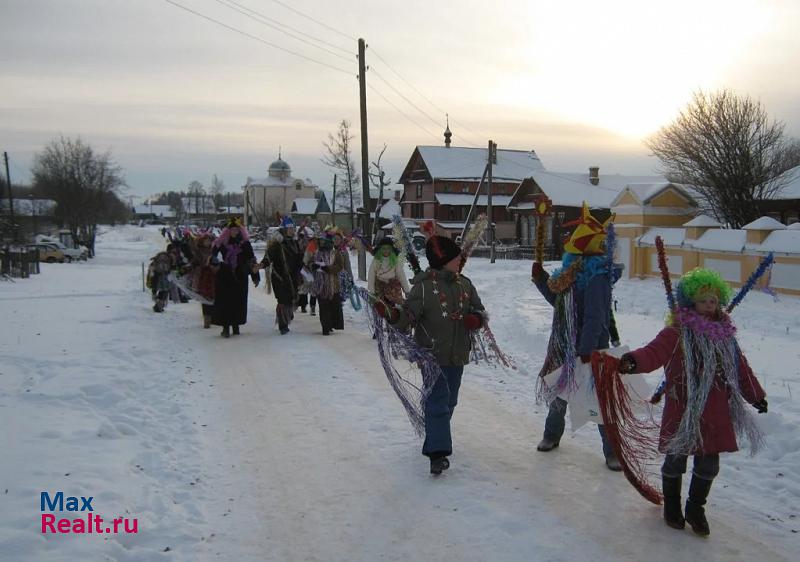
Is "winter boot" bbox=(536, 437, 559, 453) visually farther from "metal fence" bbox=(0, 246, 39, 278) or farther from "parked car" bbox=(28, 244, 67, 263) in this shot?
"parked car" bbox=(28, 244, 67, 263)

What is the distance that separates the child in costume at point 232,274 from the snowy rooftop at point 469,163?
141ft

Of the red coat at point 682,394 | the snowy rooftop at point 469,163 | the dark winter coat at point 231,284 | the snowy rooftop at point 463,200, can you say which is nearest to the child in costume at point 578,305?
the red coat at point 682,394

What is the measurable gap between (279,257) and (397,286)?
9.92 ft

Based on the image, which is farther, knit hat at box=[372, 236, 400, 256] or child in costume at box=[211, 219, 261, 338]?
child in costume at box=[211, 219, 261, 338]

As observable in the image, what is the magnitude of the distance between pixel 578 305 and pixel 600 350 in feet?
1.43

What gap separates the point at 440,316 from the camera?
17.4ft

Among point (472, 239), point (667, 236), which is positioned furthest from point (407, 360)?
point (667, 236)

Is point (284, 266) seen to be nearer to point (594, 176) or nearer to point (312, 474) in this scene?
point (312, 474)

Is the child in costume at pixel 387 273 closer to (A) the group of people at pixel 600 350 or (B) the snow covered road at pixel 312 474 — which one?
(B) the snow covered road at pixel 312 474

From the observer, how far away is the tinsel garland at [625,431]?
4410 mm

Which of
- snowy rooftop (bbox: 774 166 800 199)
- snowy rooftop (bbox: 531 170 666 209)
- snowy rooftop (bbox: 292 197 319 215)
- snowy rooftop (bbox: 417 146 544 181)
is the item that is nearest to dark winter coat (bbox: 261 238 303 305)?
snowy rooftop (bbox: 774 166 800 199)

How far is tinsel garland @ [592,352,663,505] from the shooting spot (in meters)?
4.41

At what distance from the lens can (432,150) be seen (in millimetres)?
56312

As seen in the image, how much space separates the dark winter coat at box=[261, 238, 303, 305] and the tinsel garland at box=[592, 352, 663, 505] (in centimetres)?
838
